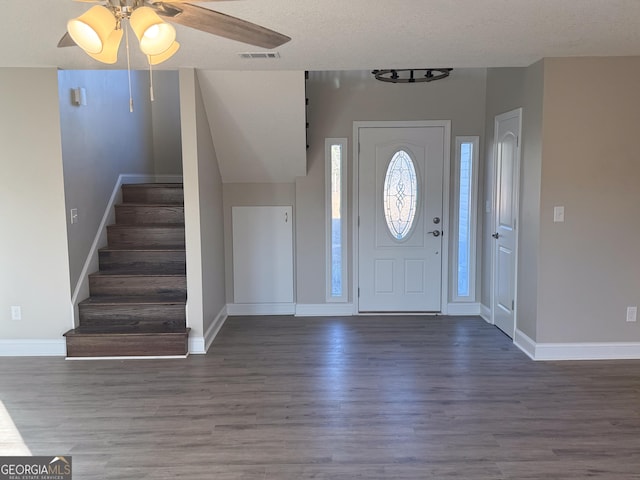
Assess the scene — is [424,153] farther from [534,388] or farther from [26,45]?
[26,45]

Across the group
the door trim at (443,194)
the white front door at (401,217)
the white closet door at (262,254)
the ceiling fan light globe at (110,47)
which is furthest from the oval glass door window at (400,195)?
the ceiling fan light globe at (110,47)

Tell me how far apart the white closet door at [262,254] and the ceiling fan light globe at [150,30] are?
3.35m

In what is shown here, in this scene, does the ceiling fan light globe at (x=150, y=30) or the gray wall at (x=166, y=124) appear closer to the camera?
the ceiling fan light globe at (x=150, y=30)

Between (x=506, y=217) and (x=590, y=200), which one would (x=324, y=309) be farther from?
(x=590, y=200)

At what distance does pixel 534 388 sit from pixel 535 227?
1.25m

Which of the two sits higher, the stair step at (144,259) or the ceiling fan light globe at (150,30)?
the ceiling fan light globe at (150,30)

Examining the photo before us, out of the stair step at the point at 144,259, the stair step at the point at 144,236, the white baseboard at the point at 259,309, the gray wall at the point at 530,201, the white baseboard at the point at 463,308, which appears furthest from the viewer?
the white baseboard at the point at 259,309

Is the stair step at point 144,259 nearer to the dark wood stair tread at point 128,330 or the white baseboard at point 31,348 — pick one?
the dark wood stair tread at point 128,330

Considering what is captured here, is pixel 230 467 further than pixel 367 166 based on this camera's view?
No

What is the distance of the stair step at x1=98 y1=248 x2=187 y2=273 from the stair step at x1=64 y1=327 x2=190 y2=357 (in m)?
0.80

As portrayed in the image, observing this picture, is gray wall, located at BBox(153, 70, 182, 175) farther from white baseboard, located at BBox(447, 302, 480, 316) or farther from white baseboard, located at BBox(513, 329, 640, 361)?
white baseboard, located at BBox(513, 329, 640, 361)

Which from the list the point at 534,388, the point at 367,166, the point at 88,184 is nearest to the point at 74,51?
the point at 88,184

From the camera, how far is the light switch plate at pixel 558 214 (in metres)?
3.78

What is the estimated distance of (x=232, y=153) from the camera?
4820 millimetres
